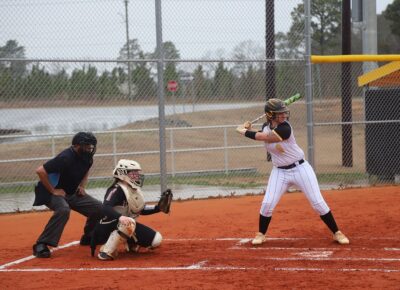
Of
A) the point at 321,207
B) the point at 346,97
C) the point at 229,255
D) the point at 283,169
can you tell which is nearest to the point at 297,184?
the point at 283,169

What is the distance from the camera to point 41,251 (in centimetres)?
761

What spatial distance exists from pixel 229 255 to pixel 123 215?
1213mm

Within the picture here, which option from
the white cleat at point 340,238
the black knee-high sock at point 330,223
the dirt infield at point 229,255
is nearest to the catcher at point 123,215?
the dirt infield at point 229,255

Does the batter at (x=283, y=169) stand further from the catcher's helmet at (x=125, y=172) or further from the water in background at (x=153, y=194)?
the water in background at (x=153, y=194)

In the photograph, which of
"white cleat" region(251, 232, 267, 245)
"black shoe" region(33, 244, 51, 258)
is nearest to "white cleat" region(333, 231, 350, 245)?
"white cleat" region(251, 232, 267, 245)

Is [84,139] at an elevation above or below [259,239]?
above

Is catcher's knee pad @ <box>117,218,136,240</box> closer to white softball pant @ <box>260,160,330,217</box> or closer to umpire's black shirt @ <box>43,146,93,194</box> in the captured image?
umpire's black shirt @ <box>43,146,93,194</box>

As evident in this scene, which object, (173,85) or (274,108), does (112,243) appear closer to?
(274,108)

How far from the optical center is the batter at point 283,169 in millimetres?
7828

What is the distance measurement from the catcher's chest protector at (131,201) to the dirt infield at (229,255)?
0.47 metres

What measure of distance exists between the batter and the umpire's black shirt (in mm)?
1909

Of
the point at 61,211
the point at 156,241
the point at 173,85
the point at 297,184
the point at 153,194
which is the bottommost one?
the point at 153,194

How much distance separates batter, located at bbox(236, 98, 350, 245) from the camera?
25.7 ft

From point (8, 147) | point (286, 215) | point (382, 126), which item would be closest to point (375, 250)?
point (286, 215)
